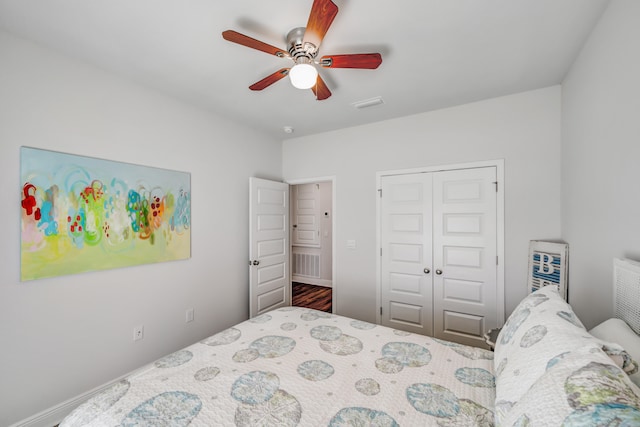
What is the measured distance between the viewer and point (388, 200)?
10.6 feet

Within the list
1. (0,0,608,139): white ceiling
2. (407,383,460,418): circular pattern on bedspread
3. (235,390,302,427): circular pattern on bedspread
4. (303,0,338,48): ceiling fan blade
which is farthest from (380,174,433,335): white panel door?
(235,390,302,427): circular pattern on bedspread

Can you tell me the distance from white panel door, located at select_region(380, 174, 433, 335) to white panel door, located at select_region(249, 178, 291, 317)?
1.40 m

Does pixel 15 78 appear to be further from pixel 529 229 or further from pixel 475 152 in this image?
pixel 529 229

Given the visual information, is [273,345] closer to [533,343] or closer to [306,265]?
[533,343]

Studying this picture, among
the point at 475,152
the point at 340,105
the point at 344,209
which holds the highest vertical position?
the point at 340,105

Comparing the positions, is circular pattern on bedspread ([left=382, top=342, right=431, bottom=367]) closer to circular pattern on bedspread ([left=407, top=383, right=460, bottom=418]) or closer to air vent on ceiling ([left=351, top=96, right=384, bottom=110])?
circular pattern on bedspread ([left=407, top=383, right=460, bottom=418])

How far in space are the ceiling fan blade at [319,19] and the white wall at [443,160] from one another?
1.93 m

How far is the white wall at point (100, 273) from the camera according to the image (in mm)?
1722

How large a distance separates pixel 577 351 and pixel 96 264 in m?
2.82

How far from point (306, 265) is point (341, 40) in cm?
464

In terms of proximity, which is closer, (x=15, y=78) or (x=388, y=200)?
(x=15, y=78)

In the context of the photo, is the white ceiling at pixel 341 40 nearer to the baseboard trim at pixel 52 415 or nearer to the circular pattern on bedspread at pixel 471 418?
the circular pattern on bedspread at pixel 471 418

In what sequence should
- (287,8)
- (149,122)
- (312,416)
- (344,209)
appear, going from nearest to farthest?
(312,416) → (287,8) → (149,122) → (344,209)

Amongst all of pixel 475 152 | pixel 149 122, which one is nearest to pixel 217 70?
pixel 149 122
